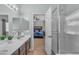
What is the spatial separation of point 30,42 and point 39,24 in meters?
0.61

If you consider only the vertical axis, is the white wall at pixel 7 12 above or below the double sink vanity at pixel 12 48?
above

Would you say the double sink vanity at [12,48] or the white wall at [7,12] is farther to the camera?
the white wall at [7,12]

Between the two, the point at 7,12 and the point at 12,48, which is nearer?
the point at 12,48

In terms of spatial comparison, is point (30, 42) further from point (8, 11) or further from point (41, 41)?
point (8, 11)

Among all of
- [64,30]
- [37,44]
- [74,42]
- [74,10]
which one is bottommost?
[37,44]

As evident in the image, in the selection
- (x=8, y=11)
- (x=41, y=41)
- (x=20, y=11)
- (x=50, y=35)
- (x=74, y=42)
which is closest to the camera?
(x=74, y=42)

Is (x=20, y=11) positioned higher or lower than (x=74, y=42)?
higher

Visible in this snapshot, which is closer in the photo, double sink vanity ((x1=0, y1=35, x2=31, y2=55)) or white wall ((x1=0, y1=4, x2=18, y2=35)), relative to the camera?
double sink vanity ((x1=0, y1=35, x2=31, y2=55))

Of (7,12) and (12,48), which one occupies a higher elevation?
(7,12)

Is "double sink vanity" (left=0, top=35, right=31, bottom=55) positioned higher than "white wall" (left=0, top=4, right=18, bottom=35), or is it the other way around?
"white wall" (left=0, top=4, right=18, bottom=35)
